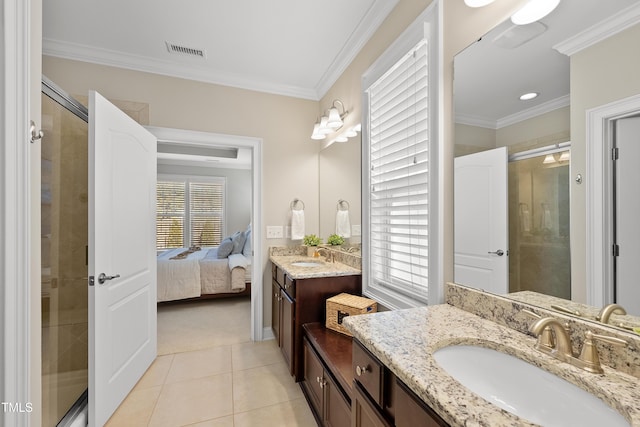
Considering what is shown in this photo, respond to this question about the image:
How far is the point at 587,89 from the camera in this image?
844mm

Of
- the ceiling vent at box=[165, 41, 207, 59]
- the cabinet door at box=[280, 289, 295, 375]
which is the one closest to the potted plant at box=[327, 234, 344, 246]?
the cabinet door at box=[280, 289, 295, 375]

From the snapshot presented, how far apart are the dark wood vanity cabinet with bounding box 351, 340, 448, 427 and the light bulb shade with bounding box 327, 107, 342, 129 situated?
185 centimetres

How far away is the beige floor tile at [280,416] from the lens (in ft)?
5.53

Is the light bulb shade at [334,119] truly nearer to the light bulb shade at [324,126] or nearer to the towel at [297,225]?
the light bulb shade at [324,126]

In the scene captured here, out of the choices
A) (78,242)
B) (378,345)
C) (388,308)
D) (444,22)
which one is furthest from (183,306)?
(444,22)

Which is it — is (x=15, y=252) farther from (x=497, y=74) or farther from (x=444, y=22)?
(x=444, y=22)

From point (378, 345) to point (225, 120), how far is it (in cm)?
266

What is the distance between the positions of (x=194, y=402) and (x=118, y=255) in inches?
44.1

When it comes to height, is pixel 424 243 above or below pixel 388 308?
above

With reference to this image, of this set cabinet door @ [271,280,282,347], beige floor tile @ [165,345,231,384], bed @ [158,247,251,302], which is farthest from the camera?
bed @ [158,247,251,302]

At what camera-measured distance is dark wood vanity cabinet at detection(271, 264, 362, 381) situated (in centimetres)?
204

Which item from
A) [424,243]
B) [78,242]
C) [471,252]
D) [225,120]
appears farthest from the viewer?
[225,120]

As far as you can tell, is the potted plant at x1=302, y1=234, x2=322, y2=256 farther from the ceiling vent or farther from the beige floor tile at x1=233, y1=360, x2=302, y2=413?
the ceiling vent

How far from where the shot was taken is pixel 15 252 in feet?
2.99
